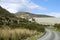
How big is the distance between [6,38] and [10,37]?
97cm

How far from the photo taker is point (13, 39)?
67.4 feet

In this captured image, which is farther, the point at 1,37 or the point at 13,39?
the point at 13,39

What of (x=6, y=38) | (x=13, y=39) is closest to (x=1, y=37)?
(x=6, y=38)

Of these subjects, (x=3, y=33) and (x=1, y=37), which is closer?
(x=1, y=37)

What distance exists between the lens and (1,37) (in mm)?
18953

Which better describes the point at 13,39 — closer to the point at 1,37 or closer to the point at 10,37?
the point at 10,37

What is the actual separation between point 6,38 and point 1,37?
504mm

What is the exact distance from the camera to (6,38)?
19.2 metres

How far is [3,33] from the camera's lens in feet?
66.5

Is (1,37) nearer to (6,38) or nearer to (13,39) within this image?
(6,38)

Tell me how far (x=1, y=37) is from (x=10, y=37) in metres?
1.40

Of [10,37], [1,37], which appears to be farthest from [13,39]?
[1,37]

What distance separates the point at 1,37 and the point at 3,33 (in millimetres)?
1338
